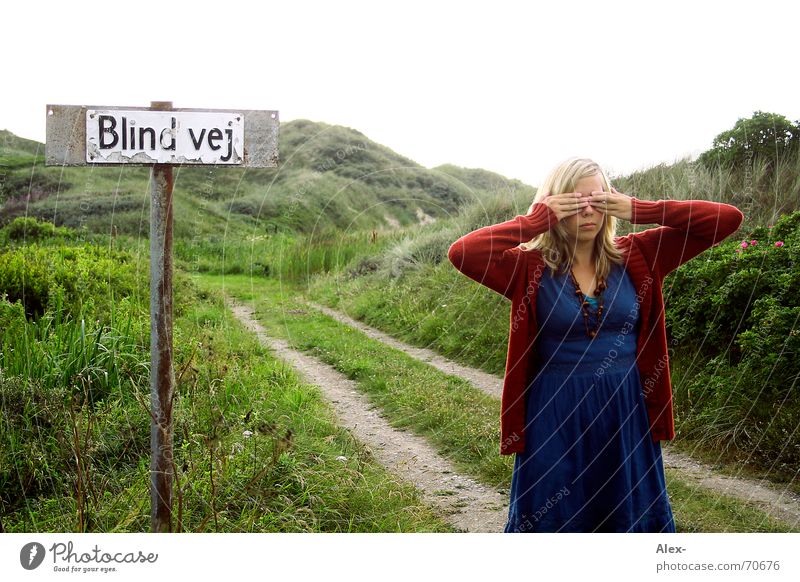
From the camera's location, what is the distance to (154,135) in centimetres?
258

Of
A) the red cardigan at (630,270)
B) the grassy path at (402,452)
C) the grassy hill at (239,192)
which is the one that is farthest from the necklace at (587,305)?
the grassy hill at (239,192)

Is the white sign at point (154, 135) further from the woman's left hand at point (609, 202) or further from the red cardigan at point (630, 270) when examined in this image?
the woman's left hand at point (609, 202)

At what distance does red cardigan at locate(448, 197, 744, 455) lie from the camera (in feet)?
7.82

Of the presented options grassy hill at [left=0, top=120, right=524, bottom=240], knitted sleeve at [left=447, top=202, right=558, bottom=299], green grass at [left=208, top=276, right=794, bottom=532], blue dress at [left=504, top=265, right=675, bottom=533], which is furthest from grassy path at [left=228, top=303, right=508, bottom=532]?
knitted sleeve at [left=447, top=202, right=558, bottom=299]

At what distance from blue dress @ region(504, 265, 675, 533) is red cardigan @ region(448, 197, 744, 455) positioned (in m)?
0.03

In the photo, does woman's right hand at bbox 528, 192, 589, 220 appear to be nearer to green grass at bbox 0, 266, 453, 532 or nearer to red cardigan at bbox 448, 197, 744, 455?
red cardigan at bbox 448, 197, 744, 455

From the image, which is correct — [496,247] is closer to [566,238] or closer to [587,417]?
[566,238]

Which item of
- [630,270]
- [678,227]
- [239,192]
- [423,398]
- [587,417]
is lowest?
[423,398]

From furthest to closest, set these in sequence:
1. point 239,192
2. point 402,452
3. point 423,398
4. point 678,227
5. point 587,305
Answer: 1. point 239,192
2. point 423,398
3. point 402,452
4. point 678,227
5. point 587,305

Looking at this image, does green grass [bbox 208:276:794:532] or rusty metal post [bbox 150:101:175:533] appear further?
green grass [bbox 208:276:794:532]

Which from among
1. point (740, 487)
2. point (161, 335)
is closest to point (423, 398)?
point (740, 487)

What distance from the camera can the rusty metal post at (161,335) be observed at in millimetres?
2649

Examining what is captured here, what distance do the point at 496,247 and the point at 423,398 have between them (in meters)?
2.34
